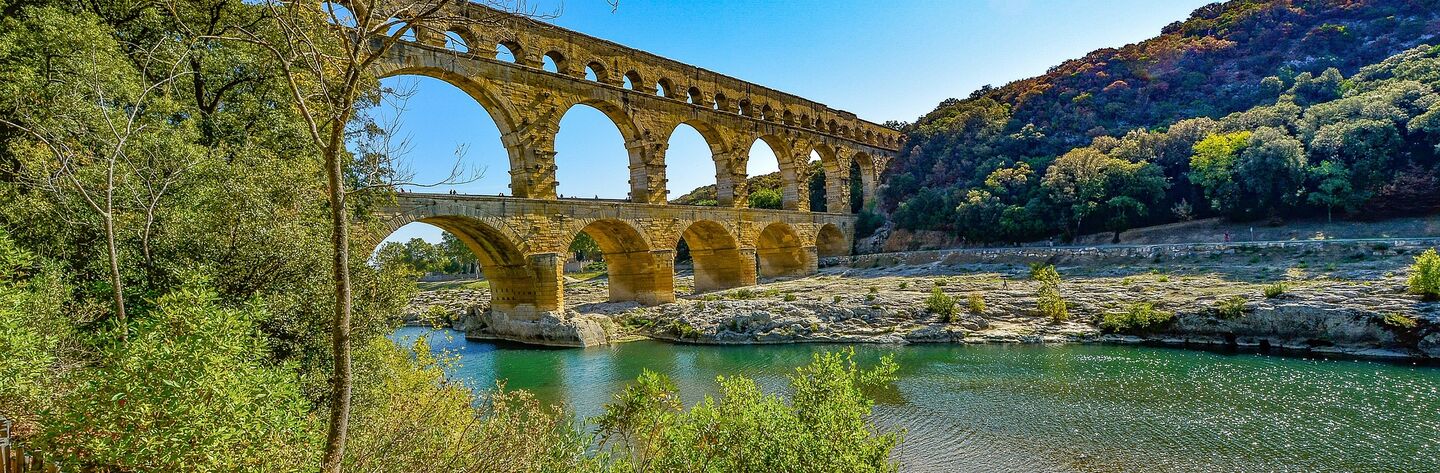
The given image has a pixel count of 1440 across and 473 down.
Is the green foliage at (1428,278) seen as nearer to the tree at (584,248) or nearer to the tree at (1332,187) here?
the tree at (1332,187)

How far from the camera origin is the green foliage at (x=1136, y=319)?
15.5 meters

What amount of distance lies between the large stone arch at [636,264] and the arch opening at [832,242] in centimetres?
1404

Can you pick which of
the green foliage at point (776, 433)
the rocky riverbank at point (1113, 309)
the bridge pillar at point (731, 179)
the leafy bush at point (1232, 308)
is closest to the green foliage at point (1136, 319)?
the rocky riverbank at point (1113, 309)

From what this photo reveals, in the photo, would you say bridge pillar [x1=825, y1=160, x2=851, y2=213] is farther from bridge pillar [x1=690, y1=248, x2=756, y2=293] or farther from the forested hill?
bridge pillar [x1=690, y1=248, x2=756, y2=293]

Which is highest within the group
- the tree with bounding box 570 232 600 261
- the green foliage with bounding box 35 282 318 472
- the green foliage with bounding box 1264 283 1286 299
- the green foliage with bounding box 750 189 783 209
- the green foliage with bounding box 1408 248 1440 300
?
the green foliage with bounding box 750 189 783 209

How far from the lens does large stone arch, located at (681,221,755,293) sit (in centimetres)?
2659

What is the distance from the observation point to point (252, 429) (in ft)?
13.0

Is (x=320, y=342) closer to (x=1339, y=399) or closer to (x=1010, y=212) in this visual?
(x=1339, y=399)

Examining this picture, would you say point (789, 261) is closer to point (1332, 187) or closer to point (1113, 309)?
point (1113, 309)

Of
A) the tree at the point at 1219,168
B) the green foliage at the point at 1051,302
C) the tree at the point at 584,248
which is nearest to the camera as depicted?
the green foliage at the point at 1051,302

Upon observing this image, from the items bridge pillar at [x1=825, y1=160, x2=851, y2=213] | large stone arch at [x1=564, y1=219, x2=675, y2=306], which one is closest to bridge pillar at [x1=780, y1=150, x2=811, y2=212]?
bridge pillar at [x1=825, y1=160, x2=851, y2=213]

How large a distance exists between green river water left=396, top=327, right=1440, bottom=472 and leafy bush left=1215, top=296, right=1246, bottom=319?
121cm

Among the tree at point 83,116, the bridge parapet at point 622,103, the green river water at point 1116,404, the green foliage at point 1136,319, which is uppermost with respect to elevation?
the bridge parapet at point 622,103

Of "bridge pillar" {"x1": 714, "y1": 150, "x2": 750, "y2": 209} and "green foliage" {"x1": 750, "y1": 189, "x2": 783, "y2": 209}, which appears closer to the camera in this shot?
"bridge pillar" {"x1": 714, "y1": 150, "x2": 750, "y2": 209}
